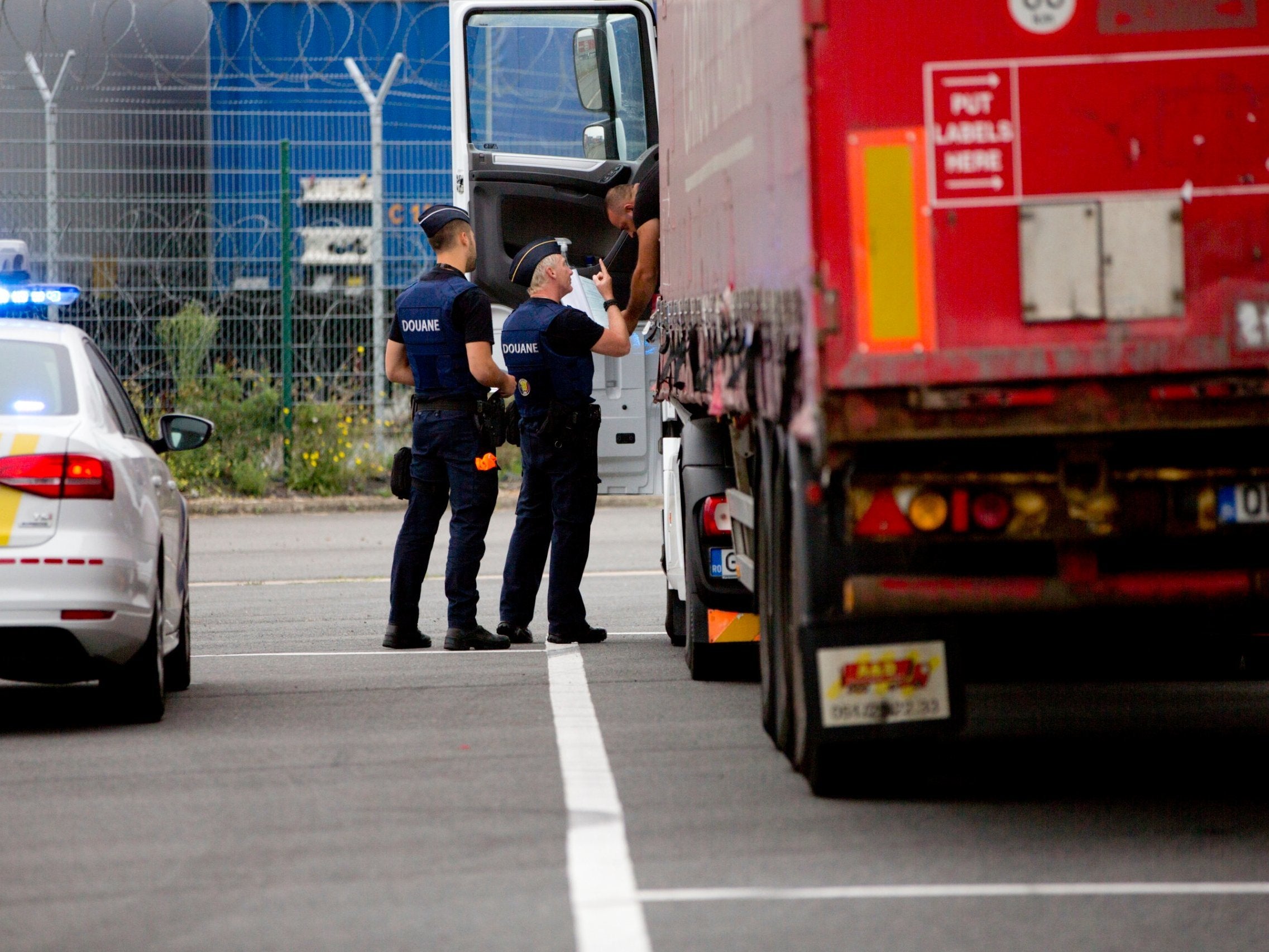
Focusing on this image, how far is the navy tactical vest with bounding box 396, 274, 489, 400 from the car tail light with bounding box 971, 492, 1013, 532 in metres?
4.93

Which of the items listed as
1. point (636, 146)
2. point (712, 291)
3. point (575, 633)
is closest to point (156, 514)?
point (712, 291)

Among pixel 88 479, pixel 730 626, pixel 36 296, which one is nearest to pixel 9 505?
pixel 88 479

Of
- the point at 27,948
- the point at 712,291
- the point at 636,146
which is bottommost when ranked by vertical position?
the point at 27,948

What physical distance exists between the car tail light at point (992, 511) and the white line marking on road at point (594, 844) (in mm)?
1208

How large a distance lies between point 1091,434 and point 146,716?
3.89m

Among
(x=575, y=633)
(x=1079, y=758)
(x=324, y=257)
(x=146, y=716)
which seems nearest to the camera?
(x=1079, y=758)

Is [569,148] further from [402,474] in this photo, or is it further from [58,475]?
[58,475]

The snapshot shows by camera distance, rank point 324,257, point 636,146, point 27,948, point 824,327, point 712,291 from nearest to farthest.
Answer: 1. point 27,948
2. point 824,327
3. point 712,291
4. point 636,146
5. point 324,257

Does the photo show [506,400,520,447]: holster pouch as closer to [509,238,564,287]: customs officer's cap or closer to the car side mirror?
[509,238,564,287]: customs officer's cap

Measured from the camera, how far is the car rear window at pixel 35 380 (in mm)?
7766

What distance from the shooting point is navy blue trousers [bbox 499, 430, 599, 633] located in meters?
10.6

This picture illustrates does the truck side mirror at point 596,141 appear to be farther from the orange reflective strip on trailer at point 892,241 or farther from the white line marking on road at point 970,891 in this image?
the white line marking on road at point 970,891

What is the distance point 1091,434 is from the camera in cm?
576

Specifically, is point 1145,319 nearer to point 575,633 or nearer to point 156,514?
point 156,514
